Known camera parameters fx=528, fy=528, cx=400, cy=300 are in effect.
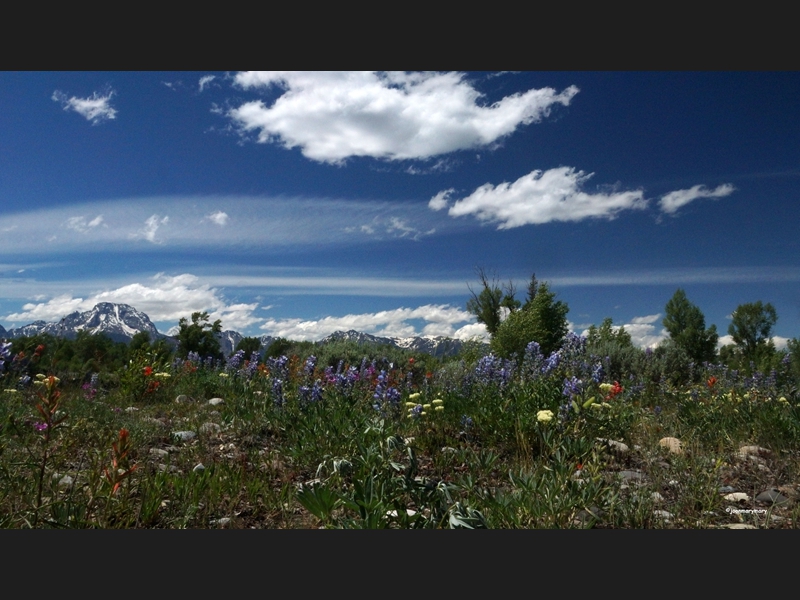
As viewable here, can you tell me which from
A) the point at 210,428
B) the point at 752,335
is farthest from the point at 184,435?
the point at 752,335

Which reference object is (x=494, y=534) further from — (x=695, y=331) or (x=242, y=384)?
(x=695, y=331)

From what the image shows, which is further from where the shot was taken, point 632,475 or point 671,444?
point 671,444

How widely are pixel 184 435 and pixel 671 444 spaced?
4.26 m

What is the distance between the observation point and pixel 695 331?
10.0m

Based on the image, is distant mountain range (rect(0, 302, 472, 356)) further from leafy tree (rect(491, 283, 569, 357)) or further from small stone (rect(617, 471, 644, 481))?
small stone (rect(617, 471, 644, 481))

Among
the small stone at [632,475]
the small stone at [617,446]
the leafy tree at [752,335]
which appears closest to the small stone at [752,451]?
the small stone at [617,446]

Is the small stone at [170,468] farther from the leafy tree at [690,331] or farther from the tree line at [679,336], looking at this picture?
the leafy tree at [690,331]

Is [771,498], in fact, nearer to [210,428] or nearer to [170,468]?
[170,468]

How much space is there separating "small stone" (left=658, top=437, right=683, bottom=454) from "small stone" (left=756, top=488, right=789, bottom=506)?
82cm

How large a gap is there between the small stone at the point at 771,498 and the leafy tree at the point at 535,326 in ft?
16.8

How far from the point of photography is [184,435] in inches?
184

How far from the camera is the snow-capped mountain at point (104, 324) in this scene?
23.0ft

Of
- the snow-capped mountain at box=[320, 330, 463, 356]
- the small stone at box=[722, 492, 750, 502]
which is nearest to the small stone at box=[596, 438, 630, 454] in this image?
the small stone at box=[722, 492, 750, 502]

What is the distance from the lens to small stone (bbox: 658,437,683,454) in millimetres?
4387
